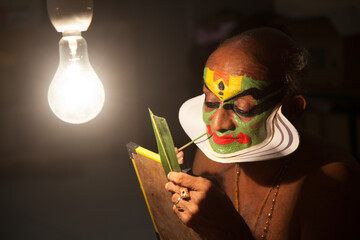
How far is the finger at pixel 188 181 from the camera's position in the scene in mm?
1108

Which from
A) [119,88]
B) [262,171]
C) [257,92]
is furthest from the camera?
[119,88]

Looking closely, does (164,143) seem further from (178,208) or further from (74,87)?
(74,87)

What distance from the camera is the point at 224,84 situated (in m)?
1.18

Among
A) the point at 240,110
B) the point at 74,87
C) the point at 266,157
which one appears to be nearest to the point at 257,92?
the point at 240,110

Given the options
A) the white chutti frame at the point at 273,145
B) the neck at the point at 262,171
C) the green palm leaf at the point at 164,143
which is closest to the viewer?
the green palm leaf at the point at 164,143

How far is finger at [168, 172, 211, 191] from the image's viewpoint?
3.64 ft

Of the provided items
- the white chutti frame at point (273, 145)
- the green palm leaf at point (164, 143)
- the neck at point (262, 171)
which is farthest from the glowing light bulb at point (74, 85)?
the neck at point (262, 171)

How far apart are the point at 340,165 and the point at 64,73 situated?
81cm

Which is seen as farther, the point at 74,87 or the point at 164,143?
the point at 74,87

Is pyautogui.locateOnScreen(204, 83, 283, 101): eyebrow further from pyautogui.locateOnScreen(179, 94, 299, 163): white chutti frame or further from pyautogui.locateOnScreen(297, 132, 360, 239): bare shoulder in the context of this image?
pyautogui.locateOnScreen(297, 132, 360, 239): bare shoulder

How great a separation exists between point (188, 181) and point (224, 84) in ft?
0.92

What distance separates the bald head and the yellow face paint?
0.05ft

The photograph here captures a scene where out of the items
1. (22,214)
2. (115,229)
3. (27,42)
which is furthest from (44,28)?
(115,229)

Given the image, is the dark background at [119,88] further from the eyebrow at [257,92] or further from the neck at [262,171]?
the eyebrow at [257,92]
